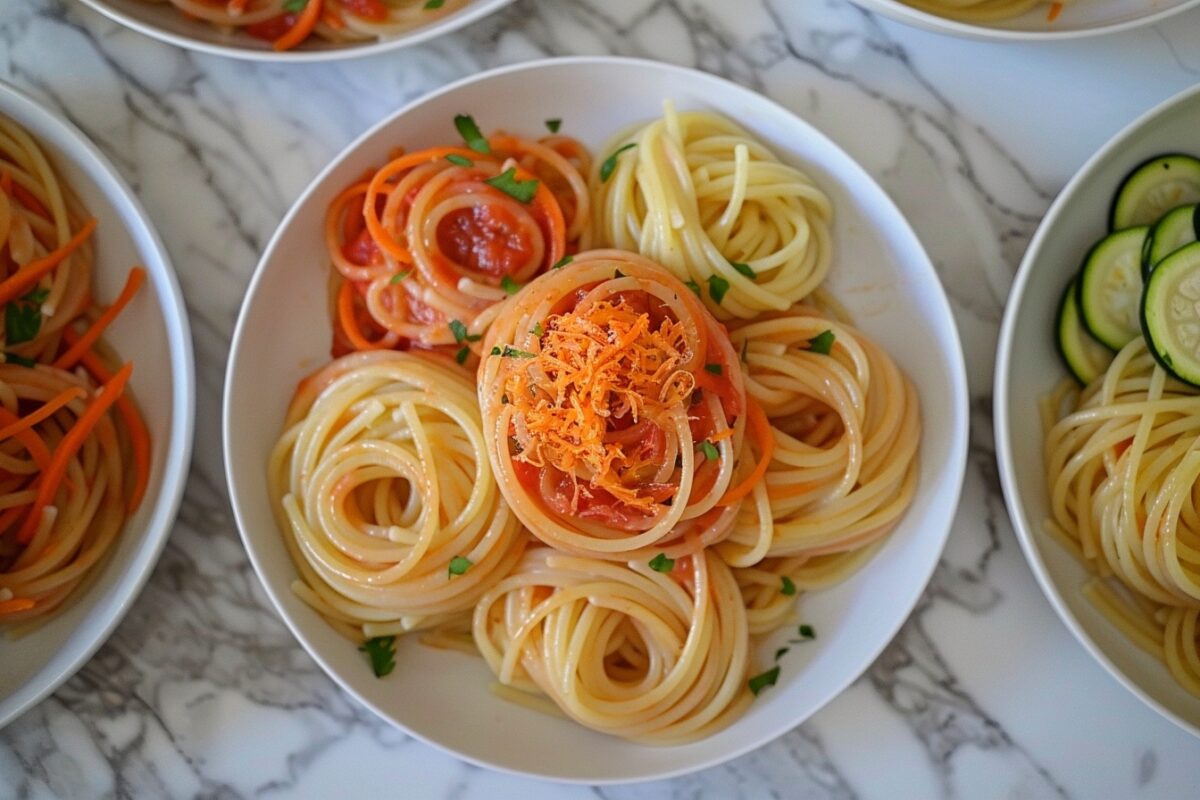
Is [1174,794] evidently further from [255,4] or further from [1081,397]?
[255,4]

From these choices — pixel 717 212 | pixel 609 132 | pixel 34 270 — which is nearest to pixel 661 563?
pixel 717 212

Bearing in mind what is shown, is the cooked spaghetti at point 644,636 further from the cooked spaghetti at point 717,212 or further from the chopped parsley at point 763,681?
the cooked spaghetti at point 717,212

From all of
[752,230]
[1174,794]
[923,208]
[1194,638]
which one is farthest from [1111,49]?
[1174,794]

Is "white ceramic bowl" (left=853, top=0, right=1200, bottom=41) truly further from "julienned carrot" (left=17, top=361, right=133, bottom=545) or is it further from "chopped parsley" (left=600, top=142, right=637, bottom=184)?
"julienned carrot" (left=17, top=361, right=133, bottom=545)

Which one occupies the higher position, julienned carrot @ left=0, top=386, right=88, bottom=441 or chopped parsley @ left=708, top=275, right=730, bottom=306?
chopped parsley @ left=708, top=275, right=730, bottom=306

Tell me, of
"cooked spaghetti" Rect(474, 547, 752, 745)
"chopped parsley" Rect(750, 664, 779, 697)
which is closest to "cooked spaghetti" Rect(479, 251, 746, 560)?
"cooked spaghetti" Rect(474, 547, 752, 745)

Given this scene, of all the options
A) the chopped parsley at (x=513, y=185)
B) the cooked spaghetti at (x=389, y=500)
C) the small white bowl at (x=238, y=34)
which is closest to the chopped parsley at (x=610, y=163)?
the chopped parsley at (x=513, y=185)
